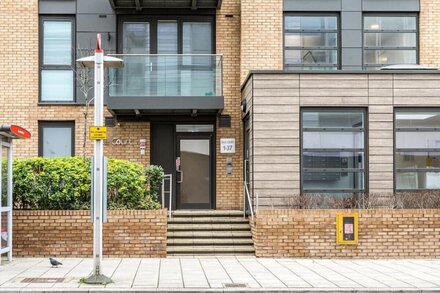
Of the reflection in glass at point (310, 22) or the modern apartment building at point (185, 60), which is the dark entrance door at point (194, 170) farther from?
the reflection in glass at point (310, 22)

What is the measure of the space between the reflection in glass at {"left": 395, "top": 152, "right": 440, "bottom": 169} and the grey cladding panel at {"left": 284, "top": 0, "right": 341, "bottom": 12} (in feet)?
17.8

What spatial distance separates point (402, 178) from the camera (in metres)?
17.7

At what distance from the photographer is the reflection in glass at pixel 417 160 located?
17.6 meters

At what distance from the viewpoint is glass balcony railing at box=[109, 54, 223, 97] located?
777 inches

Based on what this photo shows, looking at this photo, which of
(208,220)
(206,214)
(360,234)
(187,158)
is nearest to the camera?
(360,234)

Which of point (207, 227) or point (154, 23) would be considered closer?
point (207, 227)

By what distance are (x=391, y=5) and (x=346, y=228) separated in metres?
8.08

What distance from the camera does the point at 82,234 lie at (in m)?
16.0

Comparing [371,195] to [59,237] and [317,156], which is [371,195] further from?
[59,237]

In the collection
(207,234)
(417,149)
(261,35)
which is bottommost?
(207,234)

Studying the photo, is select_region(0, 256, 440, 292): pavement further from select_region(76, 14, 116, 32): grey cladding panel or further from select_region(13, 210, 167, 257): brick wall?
select_region(76, 14, 116, 32): grey cladding panel

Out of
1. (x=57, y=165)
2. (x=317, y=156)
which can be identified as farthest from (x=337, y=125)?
(x=57, y=165)

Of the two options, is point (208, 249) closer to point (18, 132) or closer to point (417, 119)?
point (18, 132)

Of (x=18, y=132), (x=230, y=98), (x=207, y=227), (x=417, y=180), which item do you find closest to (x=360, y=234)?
(x=417, y=180)
